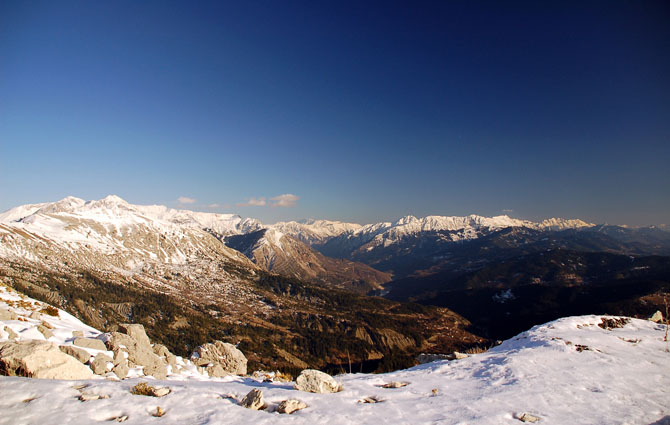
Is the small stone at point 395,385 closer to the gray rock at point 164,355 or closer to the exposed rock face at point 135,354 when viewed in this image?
the exposed rock face at point 135,354

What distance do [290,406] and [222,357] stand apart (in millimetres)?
20229

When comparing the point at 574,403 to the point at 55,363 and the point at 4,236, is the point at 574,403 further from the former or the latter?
the point at 4,236

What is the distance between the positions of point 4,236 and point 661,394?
306 m

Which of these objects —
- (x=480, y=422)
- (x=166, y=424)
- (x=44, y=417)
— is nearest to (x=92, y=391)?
(x=44, y=417)

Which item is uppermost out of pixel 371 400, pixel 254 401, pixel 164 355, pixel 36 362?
pixel 36 362

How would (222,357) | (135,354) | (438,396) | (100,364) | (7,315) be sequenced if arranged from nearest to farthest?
1. (438,396)
2. (100,364)
3. (7,315)
4. (135,354)
5. (222,357)

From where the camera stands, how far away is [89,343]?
17.4m

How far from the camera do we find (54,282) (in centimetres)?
16362

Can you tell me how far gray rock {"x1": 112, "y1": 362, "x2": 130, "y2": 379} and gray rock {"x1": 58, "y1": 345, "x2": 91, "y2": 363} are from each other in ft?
5.13

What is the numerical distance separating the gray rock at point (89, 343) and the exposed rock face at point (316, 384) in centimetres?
1390

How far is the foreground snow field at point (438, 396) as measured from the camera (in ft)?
29.8

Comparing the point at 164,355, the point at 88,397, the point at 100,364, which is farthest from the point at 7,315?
the point at 88,397

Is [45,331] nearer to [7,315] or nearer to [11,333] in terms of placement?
[11,333]

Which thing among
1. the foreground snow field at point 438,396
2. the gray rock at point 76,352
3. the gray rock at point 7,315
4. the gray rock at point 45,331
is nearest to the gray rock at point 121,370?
the gray rock at point 76,352
